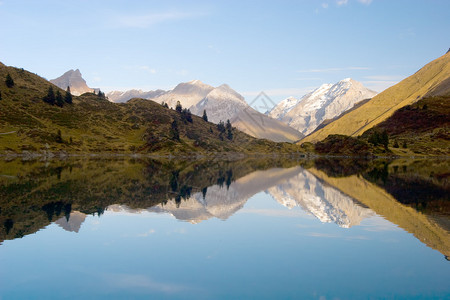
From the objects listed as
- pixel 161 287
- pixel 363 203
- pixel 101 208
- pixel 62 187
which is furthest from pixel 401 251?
pixel 62 187

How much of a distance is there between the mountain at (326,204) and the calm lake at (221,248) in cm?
32

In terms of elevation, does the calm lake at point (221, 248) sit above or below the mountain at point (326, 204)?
below

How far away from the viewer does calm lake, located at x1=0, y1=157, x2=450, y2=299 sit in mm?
22578

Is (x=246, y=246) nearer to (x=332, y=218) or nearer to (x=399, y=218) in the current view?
(x=332, y=218)

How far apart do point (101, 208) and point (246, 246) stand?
83.0ft

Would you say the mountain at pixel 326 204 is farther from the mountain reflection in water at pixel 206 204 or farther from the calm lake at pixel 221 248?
the calm lake at pixel 221 248

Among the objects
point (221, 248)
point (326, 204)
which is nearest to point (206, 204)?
point (326, 204)

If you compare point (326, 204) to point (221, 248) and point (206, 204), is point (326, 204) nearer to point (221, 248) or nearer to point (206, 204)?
point (206, 204)

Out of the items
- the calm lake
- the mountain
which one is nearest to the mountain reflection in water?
the mountain

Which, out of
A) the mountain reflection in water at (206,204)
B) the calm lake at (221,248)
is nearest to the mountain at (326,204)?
the mountain reflection in water at (206,204)

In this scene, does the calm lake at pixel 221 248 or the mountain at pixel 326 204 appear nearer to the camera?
the calm lake at pixel 221 248

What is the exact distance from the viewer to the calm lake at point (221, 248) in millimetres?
22578

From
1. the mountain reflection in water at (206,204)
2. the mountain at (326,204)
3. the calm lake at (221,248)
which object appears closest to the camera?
the calm lake at (221,248)

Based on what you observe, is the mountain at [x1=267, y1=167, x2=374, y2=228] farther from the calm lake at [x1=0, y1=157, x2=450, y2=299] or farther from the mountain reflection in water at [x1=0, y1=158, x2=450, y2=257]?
the calm lake at [x1=0, y1=157, x2=450, y2=299]
